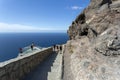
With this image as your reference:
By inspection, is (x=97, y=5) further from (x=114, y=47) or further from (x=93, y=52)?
(x=114, y=47)

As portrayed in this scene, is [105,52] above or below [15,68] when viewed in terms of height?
above

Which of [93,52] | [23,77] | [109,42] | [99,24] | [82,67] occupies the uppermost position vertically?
[99,24]

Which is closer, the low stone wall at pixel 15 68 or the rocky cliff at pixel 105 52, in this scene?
the rocky cliff at pixel 105 52

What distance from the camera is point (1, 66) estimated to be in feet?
21.0

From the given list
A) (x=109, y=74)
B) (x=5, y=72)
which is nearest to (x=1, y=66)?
(x=5, y=72)

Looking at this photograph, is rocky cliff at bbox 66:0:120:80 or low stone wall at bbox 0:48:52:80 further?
low stone wall at bbox 0:48:52:80

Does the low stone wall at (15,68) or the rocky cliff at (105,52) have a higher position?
the rocky cliff at (105,52)

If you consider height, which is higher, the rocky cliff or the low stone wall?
the rocky cliff

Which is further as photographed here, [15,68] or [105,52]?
[15,68]

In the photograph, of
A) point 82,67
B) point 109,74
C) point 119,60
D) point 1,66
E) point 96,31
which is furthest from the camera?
point 96,31

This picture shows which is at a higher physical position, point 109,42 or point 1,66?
point 109,42

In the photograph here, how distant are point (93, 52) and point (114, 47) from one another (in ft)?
4.53

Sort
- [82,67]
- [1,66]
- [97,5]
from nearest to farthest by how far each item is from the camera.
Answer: [1,66]
[82,67]
[97,5]

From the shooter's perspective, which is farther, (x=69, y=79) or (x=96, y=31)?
(x=96, y=31)
